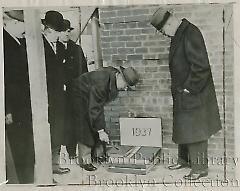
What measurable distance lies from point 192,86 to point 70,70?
0.78ft

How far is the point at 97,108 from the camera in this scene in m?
0.84

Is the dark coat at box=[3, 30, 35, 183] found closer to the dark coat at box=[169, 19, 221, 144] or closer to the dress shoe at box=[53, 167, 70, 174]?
the dress shoe at box=[53, 167, 70, 174]

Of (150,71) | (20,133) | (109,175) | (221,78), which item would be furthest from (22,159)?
(221,78)

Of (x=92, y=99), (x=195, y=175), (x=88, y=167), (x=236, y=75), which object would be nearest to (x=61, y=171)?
(x=88, y=167)

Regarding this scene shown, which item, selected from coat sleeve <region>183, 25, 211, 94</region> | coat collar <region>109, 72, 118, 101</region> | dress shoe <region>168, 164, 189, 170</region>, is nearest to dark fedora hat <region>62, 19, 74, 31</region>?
coat collar <region>109, 72, 118, 101</region>

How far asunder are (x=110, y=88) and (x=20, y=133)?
0.20m

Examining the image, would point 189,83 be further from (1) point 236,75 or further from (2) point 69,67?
(2) point 69,67

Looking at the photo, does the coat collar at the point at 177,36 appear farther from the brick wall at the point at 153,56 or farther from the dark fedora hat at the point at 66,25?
the dark fedora hat at the point at 66,25

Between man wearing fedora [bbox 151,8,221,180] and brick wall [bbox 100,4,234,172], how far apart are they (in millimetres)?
11

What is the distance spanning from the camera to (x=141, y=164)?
2.76 ft

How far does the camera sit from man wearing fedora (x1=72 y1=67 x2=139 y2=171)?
83cm

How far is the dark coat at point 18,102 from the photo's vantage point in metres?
0.84

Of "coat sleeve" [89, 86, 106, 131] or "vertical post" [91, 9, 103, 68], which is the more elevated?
"vertical post" [91, 9, 103, 68]

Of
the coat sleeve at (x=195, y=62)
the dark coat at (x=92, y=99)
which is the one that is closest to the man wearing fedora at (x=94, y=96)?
the dark coat at (x=92, y=99)
